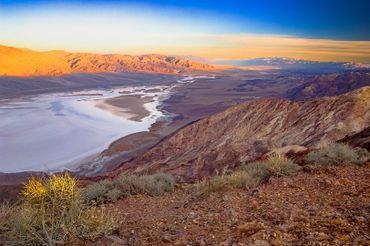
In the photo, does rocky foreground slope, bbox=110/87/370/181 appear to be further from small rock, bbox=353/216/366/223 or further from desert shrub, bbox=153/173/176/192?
small rock, bbox=353/216/366/223

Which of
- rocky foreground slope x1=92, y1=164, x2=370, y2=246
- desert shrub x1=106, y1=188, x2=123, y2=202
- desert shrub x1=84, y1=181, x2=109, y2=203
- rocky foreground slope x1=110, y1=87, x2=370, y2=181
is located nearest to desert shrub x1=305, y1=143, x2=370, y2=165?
rocky foreground slope x1=92, y1=164, x2=370, y2=246

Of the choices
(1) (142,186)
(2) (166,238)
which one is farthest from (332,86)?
(2) (166,238)

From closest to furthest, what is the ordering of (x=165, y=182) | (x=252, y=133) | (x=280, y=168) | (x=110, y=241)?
(x=110, y=241) < (x=280, y=168) < (x=165, y=182) < (x=252, y=133)

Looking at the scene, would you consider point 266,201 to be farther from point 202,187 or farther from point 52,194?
point 52,194

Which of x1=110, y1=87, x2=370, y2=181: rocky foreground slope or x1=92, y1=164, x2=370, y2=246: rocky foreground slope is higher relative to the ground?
x1=92, y1=164, x2=370, y2=246: rocky foreground slope

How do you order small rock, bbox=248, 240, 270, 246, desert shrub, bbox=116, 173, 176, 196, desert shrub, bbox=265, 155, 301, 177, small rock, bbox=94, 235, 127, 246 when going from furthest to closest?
desert shrub, bbox=116, 173, 176, 196
desert shrub, bbox=265, 155, 301, 177
small rock, bbox=94, 235, 127, 246
small rock, bbox=248, 240, 270, 246

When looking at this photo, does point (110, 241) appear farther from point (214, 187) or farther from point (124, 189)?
point (124, 189)

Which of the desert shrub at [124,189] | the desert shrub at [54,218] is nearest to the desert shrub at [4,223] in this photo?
the desert shrub at [54,218]
